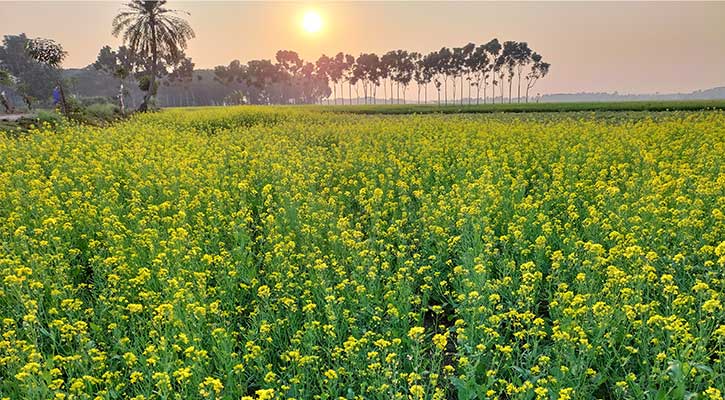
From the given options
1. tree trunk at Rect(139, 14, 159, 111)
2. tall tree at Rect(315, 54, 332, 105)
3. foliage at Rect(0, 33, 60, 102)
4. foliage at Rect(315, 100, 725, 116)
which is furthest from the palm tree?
tall tree at Rect(315, 54, 332, 105)

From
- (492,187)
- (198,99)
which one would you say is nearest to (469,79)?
(198,99)

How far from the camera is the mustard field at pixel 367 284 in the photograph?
359 cm

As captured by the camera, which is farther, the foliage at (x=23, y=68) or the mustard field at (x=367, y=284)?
the foliage at (x=23, y=68)

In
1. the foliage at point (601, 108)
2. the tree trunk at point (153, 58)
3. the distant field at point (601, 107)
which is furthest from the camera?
the distant field at point (601, 107)

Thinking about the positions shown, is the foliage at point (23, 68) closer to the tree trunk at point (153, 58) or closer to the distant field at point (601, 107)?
the tree trunk at point (153, 58)

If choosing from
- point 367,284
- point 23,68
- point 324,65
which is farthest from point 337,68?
point 367,284

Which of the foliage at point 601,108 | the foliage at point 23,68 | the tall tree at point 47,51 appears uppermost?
the foliage at point 23,68

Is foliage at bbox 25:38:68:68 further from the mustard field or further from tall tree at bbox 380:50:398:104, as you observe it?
tall tree at bbox 380:50:398:104

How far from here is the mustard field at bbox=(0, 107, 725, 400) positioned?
11.8 ft

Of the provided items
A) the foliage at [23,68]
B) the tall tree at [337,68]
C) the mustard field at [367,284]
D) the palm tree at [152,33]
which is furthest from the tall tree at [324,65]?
the mustard field at [367,284]

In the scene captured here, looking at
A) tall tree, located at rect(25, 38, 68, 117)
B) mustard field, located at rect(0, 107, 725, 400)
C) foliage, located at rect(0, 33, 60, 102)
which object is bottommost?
mustard field, located at rect(0, 107, 725, 400)

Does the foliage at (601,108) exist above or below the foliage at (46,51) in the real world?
below

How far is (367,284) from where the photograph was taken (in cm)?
508

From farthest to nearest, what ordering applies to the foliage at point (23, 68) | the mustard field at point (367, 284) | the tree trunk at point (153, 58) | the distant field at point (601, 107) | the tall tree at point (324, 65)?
the tall tree at point (324, 65)
the foliage at point (23, 68)
the distant field at point (601, 107)
the tree trunk at point (153, 58)
the mustard field at point (367, 284)
